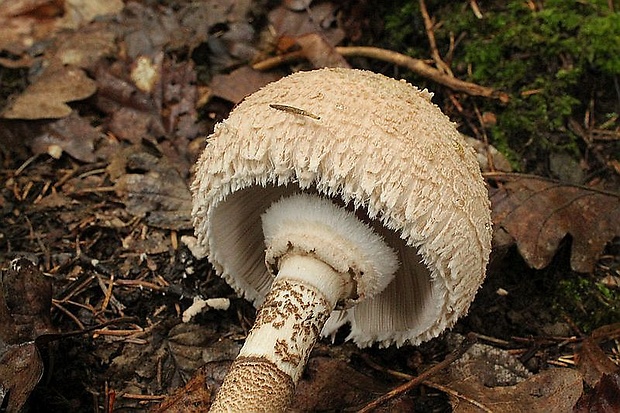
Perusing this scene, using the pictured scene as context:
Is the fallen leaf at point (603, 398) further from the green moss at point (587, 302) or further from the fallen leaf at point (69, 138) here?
the fallen leaf at point (69, 138)

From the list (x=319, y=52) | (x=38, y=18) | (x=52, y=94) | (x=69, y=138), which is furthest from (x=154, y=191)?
(x=38, y=18)

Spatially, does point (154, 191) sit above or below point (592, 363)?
above

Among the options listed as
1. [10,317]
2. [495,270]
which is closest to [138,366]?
[10,317]

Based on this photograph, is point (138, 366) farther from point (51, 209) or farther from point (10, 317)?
point (51, 209)

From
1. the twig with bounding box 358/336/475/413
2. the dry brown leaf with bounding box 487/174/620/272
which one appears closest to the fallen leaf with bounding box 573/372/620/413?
the twig with bounding box 358/336/475/413

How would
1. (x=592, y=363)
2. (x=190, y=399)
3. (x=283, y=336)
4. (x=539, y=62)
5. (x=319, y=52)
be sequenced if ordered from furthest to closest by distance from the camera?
(x=319, y=52) → (x=539, y=62) → (x=592, y=363) → (x=190, y=399) → (x=283, y=336)

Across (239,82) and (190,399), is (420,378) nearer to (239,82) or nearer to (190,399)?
(190,399)

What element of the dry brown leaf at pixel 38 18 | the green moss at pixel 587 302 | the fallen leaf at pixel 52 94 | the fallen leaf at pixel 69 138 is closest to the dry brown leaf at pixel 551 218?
the green moss at pixel 587 302
